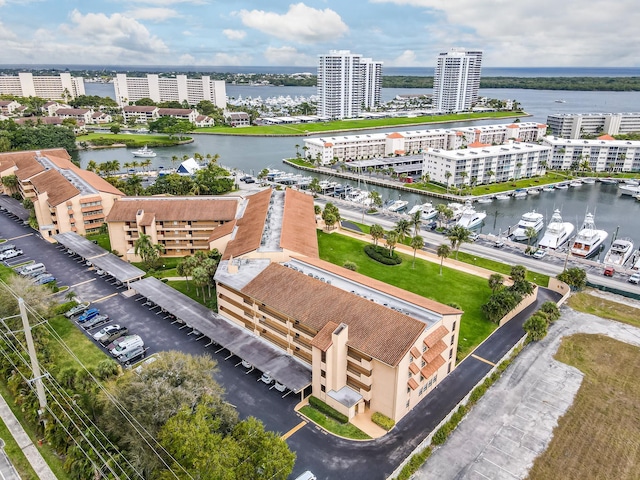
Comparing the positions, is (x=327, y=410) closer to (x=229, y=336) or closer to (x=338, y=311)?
(x=338, y=311)

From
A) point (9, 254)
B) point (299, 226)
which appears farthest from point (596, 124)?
point (9, 254)

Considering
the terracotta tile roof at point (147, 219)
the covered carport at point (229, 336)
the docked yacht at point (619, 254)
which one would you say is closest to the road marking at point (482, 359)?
the covered carport at point (229, 336)

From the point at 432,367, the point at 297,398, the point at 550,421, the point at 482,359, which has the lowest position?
the point at 550,421

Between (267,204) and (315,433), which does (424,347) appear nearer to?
(315,433)

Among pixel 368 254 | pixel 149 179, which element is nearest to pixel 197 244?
pixel 368 254

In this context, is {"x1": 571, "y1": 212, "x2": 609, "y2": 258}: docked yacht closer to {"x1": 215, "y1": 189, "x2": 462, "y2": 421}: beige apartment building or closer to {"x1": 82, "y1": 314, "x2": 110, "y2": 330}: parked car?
{"x1": 215, "y1": 189, "x2": 462, "y2": 421}: beige apartment building

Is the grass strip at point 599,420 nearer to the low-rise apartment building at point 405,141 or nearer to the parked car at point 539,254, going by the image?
the parked car at point 539,254

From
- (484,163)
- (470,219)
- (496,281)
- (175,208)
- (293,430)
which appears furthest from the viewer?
(484,163)
